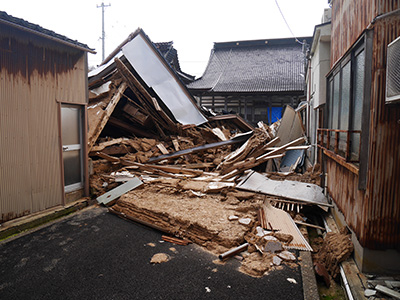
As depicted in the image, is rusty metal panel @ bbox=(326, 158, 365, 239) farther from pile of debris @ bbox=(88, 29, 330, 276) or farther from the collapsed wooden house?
pile of debris @ bbox=(88, 29, 330, 276)

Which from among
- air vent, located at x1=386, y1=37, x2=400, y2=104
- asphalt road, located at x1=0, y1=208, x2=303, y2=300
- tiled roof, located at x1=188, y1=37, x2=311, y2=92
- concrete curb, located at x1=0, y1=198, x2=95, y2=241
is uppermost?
tiled roof, located at x1=188, y1=37, x2=311, y2=92

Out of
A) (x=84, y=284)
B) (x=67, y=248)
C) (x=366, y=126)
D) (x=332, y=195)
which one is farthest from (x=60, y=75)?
(x=332, y=195)

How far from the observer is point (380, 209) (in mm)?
3123

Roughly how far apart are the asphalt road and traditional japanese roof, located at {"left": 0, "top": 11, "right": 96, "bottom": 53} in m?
3.67

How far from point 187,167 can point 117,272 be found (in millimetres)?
4792

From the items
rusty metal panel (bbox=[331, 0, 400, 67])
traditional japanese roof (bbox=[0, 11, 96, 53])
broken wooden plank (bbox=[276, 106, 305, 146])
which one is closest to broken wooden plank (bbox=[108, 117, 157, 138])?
traditional japanese roof (bbox=[0, 11, 96, 53])

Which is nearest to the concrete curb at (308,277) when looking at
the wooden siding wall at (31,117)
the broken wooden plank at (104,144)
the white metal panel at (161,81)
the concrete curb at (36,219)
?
the concrete curb at (36,219)

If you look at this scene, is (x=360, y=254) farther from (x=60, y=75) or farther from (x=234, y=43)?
(x=234, y=43)

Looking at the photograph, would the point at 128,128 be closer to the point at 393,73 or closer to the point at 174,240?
the point at 174,240

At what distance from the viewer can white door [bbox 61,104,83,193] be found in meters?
6.05

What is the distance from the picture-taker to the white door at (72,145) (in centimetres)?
605

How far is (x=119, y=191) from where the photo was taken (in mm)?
6652

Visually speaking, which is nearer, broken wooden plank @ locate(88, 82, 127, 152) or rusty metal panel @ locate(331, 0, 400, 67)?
rusty metal panel @ locate(331, 0, 400, 67)

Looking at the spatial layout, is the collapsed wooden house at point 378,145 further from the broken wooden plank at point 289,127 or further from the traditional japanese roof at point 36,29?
the broken wooden plank at point 289,127
